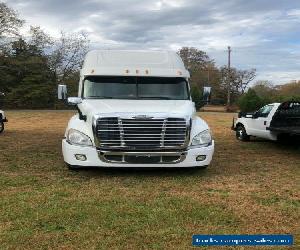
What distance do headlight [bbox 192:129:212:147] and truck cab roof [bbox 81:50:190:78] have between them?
175 cm

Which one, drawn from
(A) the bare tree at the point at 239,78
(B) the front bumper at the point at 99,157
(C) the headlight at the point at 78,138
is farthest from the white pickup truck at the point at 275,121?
(A) the bare tree at the point at 239,78

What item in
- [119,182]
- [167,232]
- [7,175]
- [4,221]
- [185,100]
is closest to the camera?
[167,232]

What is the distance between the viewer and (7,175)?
29.7ft

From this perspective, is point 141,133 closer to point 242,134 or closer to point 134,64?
point 134,64

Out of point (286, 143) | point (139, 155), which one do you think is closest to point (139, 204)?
point (139, 155)

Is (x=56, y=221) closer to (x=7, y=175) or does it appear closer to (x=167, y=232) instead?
(x=167, y=232)

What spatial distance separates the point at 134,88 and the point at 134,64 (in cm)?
65

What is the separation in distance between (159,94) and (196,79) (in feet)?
213

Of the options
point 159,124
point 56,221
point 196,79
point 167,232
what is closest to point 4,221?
point 56,221

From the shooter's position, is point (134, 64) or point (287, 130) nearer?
point (134, 64)

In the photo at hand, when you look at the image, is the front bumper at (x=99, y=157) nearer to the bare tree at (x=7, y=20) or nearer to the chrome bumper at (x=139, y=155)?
the chrome bumper at (x=139, y=155)

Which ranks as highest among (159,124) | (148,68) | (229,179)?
(148,68)

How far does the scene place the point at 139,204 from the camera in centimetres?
688

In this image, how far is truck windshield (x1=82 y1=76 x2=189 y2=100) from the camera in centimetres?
1017
